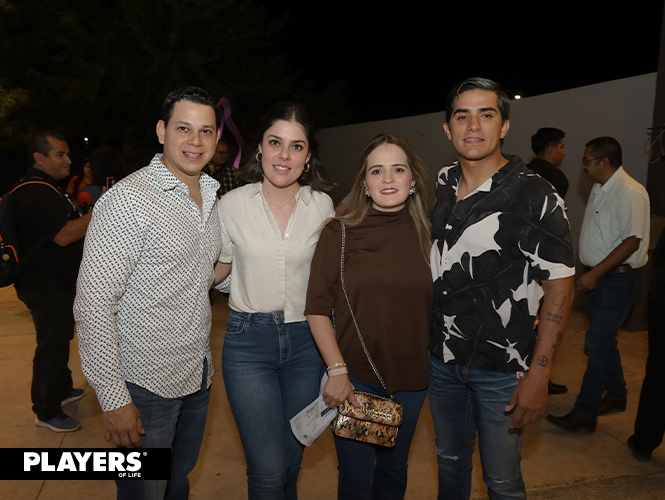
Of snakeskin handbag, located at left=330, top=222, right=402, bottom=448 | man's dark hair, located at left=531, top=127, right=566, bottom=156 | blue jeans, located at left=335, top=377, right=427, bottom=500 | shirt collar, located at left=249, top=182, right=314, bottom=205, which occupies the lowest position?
blue jeans, located at left=335, top=377, right=427, bottom=500

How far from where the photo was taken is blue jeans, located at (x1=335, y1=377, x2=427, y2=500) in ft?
8.07

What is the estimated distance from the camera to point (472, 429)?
8.43 feet

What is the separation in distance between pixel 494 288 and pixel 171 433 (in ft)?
5.10

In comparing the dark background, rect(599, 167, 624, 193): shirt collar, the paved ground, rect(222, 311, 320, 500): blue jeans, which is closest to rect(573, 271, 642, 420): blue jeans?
the paved ground

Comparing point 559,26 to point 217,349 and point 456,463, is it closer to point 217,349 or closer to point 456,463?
point 217,349

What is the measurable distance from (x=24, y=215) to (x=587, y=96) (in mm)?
7357

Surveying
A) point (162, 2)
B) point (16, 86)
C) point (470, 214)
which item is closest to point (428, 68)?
point (162, 2)

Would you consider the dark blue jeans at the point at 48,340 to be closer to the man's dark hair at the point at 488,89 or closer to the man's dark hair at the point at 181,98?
the man's dark hair at the point at 181,98

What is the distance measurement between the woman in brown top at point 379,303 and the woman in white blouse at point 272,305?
16cm

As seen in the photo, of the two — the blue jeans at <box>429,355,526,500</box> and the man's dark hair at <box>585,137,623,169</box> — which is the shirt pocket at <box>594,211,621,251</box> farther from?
the blue jeans at <box>429,355,526,500</box>

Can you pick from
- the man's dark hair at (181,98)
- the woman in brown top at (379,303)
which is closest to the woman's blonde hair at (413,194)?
the woman in brown top at (379,303)

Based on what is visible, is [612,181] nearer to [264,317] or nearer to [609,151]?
[609,151]

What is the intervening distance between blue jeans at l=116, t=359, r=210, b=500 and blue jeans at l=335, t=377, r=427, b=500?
2.23 ft

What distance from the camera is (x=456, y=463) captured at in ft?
8.43
